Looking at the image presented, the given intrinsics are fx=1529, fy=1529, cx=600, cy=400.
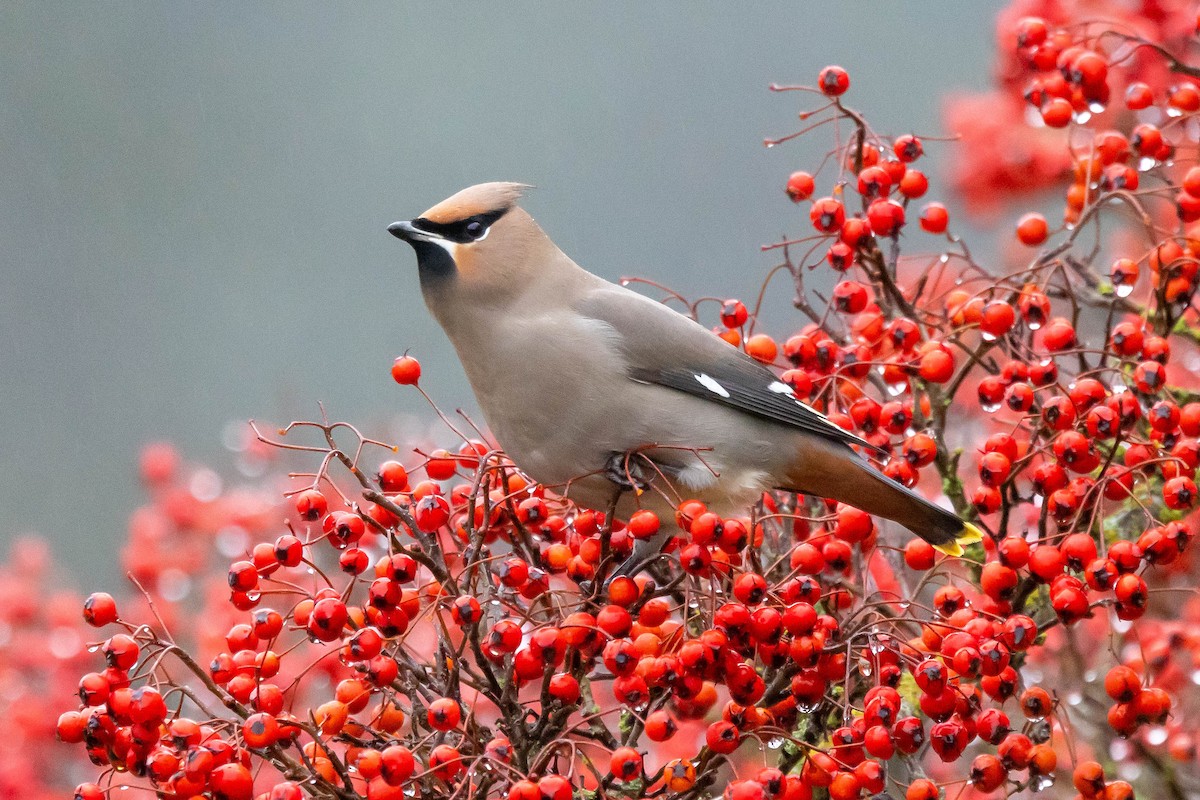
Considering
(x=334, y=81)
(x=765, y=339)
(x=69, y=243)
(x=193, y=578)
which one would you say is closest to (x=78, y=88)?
(x=69, y=243)

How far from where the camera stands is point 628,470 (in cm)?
259

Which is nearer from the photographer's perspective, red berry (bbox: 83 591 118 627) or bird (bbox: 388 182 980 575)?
red berry (bbox: 83 591 118 627)

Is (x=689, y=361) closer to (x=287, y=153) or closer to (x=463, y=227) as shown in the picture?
(x=463, y=227)

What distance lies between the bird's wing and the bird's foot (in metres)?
0.23

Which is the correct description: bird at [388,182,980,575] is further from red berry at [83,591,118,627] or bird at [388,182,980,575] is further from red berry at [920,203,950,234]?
red berry at [83,591,118,627]

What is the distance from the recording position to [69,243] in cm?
875

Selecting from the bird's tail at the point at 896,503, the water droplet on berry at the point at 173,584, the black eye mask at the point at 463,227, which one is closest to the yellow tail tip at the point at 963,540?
the bird's tail at the point at 896,503

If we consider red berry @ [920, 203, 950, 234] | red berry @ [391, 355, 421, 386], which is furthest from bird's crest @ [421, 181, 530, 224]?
red berry @ [920, 203, 950, 234]

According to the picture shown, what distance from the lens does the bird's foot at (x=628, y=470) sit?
261 centimetres

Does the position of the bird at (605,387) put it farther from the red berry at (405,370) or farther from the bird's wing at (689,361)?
the red berry at (405,370)

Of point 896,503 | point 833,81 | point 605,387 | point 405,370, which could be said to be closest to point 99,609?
point 405,370

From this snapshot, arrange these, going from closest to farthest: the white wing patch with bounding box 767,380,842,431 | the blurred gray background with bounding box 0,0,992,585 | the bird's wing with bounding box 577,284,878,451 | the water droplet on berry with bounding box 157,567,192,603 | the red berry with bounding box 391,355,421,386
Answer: the red berry with bounding box 391,355,421,386 → the white wing patch with bounding box 767,380,842,431 → the bird's wing with bounding box 577,284,878,451 → the water droplet on berry with bounding box 157,567,192,603 → the blurred gray background with bounding box 0,0,992,585

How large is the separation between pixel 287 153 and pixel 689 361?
5891 mm

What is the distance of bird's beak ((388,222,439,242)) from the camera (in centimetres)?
279
